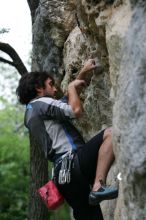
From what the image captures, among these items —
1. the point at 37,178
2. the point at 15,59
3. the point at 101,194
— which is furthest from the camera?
the point at 15,59

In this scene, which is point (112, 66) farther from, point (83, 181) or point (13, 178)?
point (13, 178)

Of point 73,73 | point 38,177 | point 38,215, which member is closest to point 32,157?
point 38,177

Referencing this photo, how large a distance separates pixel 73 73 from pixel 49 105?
7.57ft

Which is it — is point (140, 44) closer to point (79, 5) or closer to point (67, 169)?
point (67, 169)

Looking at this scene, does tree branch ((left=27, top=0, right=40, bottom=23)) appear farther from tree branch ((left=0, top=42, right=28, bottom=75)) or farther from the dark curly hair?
the dark curly hair

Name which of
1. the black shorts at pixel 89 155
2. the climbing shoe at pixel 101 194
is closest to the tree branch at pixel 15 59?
the black shorts at pixel 89 155

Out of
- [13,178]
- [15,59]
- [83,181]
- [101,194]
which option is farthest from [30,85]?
[13,178]

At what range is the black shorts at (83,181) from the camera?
5.22m

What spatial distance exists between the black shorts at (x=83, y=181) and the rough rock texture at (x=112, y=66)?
1.10 feet

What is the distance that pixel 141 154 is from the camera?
4.06m

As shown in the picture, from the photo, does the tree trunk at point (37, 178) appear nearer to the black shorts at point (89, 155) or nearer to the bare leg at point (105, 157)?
the black shorts at point (89, 155)

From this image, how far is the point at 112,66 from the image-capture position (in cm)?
512

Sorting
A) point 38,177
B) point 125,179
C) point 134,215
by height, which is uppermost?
point 125,179

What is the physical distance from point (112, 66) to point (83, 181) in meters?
1.19
